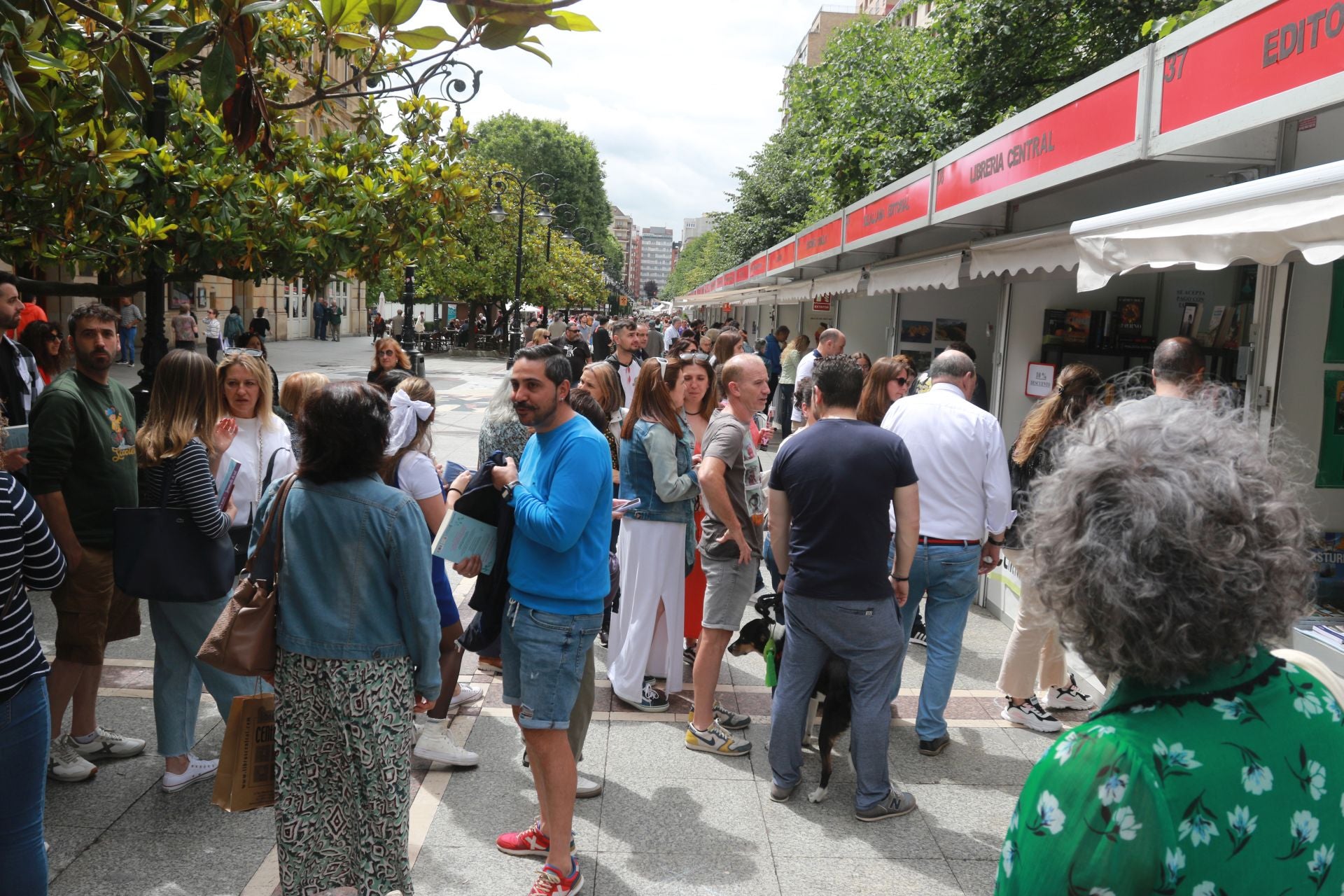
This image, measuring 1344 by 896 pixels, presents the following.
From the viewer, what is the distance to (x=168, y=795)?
3.93 meters

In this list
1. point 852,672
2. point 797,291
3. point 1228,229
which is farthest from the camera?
point 797,291

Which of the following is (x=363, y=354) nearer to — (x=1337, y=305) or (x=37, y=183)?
(x=37, y=183)

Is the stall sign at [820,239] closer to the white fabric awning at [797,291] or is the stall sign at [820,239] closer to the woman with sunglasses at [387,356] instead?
the white fabric awning at [797,291]

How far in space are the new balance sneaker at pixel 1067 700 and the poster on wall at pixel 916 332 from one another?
7458mm

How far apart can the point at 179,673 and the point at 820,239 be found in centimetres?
1190

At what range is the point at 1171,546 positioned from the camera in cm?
131

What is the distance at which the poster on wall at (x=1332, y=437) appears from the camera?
4.93 metres

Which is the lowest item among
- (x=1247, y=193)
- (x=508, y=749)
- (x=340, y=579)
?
(x=508, y=749)

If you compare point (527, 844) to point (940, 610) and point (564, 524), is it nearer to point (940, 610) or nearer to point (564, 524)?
point (564, 524)

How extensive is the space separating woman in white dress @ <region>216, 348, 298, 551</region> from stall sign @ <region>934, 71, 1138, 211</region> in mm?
4382

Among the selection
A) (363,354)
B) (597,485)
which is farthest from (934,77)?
(363,354)

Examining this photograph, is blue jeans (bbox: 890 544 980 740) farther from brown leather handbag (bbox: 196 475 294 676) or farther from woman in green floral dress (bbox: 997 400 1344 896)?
woman in green floral dress (bbox: 997 400 1344 896)

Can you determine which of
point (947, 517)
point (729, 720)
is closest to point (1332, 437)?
point (947, 517)

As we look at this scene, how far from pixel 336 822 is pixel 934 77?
18232 mm
